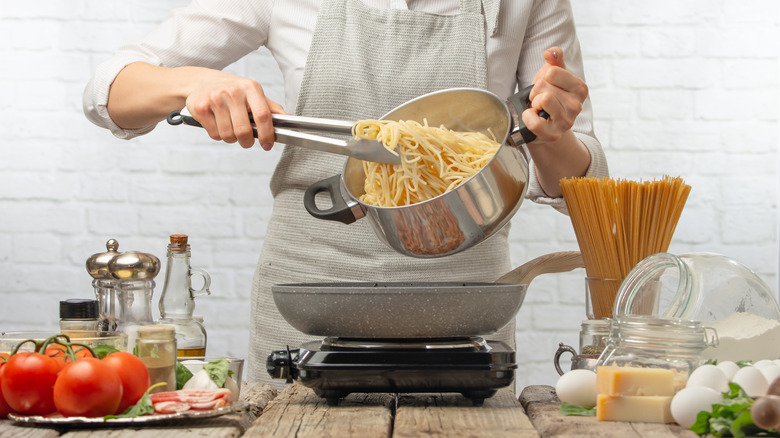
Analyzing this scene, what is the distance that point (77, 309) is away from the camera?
985mm

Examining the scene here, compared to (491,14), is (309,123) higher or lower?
lower

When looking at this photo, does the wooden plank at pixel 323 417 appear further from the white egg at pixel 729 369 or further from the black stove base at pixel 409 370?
the white egg at pixel 729 369

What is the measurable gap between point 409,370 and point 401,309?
74 mm

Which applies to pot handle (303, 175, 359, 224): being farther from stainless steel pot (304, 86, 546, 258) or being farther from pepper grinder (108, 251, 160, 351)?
pepper grinder (108, 251, 160, 351)

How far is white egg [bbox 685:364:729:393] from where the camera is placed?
0.78 metres

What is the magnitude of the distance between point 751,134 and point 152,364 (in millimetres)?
2081

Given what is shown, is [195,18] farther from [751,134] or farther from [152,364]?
[751,134]

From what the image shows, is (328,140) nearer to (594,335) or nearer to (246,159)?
(594,335)

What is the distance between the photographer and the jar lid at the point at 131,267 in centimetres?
105

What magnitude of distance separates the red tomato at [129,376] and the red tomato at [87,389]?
2cm

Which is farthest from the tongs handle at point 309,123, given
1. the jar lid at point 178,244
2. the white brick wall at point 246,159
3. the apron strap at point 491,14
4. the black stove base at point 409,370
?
the white brick wall at point 246,159

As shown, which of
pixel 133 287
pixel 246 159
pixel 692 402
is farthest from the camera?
pixel 246 159

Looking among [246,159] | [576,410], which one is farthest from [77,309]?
[246,159]

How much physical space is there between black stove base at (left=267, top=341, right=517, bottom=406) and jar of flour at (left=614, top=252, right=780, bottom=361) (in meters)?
0.18
